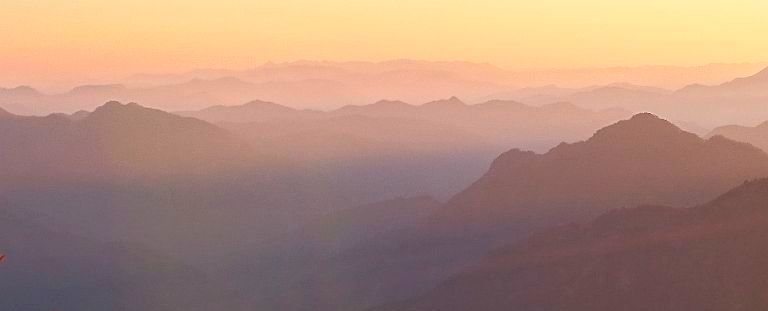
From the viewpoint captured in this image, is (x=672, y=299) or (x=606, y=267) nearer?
(x=672, y=299)

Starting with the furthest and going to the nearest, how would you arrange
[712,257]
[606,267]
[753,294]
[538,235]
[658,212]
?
1. [538,235]
2. [658,212]
3. [606,267]
4. [712,257]
5. [753,294]

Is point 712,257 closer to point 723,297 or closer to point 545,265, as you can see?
point 723,297

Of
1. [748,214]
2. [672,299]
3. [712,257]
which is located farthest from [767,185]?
[672,299]

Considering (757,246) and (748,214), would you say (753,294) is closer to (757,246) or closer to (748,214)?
(757,246)

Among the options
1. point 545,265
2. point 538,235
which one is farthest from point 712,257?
point 538,235

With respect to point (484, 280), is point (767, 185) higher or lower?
higher

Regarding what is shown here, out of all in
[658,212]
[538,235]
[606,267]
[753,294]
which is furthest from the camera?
[538,235]
